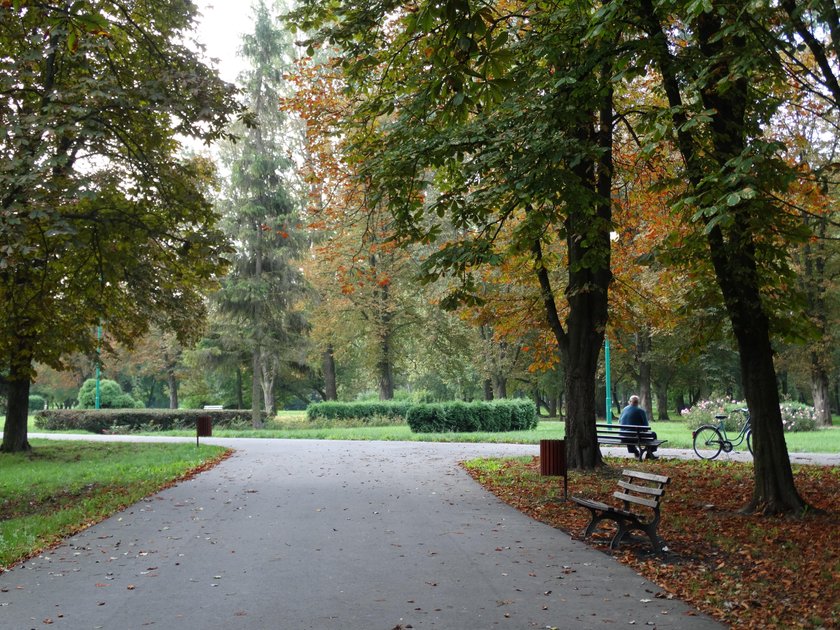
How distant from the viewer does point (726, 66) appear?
9016 millimetres

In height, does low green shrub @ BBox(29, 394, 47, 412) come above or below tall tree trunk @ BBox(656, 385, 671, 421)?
above

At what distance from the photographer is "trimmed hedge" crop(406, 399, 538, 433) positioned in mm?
29016

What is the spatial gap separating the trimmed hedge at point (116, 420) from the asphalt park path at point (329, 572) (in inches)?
936

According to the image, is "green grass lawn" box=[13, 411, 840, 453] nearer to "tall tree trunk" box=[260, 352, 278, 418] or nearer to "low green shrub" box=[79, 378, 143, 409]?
"tall tree trunk" box=[260, 352, 278, 418]

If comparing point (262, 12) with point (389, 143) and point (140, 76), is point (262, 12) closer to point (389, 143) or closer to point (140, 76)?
point (140, 76)

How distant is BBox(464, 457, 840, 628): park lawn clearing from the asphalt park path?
0.34 m

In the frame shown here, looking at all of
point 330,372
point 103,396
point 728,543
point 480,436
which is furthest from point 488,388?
point 728,543

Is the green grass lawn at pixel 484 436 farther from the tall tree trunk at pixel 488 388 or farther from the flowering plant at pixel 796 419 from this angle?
the tall tree trunk at pixel 488 388

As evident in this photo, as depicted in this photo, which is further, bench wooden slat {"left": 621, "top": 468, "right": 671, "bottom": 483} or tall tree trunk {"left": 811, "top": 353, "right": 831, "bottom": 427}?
tall tree trunk {"left": 811, "top": 353, "right": 831, "bottom": 427}

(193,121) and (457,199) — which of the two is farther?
(193,121)

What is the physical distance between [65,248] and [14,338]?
87.4 inches

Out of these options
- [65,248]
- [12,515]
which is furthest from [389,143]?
[12,515]

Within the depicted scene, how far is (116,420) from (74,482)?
830 inches

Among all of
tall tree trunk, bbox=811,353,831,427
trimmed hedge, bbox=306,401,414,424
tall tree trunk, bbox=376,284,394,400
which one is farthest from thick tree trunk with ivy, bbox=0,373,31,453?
tall tree trunk, bbox=811,353,831,427
